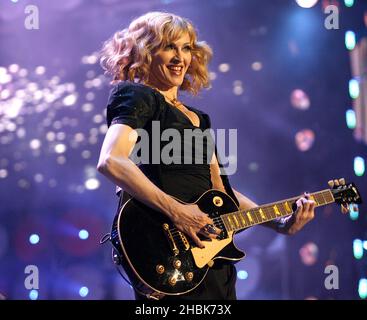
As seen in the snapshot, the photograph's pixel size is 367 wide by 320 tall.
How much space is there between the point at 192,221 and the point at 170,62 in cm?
73

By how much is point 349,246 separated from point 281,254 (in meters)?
0.50

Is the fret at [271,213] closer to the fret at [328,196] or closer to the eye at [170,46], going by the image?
the fret at [328,196]

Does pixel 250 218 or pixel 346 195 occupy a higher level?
pixel 346 195

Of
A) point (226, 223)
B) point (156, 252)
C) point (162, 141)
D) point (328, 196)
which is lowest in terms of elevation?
point (156, 252)

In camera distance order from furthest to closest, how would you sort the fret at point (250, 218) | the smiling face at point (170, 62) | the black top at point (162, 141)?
the smiling face at point (170, 62), the fret at point (250, 218), the black top at point (162, 141)

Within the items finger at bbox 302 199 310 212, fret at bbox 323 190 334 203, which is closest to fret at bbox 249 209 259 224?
finger at bbox 302 199 310 212

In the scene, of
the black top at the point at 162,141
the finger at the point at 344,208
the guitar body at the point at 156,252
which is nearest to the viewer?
the guitar body at the point at 156,252

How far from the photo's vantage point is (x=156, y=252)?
76.9 inches

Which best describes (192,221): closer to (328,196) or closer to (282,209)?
(282,209)

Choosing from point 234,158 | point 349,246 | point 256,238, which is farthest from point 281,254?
point 234,158

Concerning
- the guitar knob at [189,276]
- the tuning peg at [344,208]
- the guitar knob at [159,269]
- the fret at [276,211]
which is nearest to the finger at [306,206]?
the fret at [276,211]

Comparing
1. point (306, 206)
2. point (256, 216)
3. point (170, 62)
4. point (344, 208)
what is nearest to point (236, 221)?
point (256, 216)

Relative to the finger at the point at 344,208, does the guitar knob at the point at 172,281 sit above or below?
below

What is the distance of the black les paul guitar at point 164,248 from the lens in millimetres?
1915
